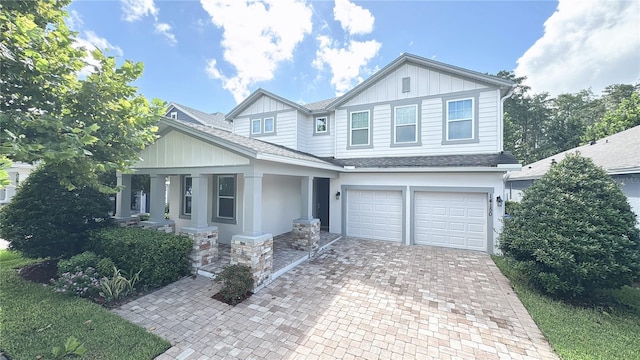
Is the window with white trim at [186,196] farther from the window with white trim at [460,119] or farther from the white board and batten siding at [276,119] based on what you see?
the window with white trim at [460,119]

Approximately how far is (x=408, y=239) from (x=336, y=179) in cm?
377

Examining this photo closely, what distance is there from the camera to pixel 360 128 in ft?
35.4

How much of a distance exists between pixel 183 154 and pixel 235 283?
3.77 m

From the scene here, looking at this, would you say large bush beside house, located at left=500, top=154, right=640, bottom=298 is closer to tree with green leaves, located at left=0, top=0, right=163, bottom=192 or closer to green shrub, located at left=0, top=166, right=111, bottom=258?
tree with green leaves, located at left=0, top=0, right=163, bottom=192

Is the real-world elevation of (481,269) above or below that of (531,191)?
below

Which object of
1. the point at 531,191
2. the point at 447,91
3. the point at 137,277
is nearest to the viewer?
the point at 137,277

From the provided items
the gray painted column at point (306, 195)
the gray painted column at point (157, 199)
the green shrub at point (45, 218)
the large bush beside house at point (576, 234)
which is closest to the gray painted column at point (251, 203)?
the gray painted column at point (306, 195)

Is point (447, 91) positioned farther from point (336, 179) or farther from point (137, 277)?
point (137, 277)

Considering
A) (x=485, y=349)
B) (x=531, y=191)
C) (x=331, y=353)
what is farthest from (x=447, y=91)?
(x=331, y=353)

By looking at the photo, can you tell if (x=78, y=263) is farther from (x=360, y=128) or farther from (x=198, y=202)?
(x=360, y=128)

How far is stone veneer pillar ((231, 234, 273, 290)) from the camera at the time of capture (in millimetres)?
5539

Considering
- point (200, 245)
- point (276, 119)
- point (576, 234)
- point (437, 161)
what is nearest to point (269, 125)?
point (276, 119)

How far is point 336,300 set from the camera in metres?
5.14

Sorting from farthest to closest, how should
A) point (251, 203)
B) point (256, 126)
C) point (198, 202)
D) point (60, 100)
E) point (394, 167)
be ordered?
point (256, 126), point (394, 167), point (198, 202), point (251, 203), point (60, 100)
